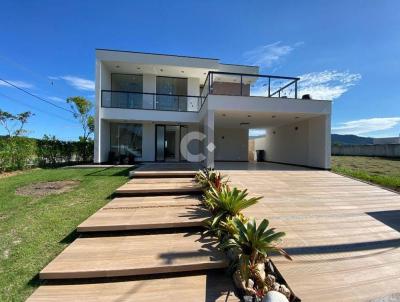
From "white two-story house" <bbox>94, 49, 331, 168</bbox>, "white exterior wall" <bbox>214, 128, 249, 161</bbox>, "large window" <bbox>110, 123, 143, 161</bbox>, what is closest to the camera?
"white two-story house" <bbox>94, 49, 331, 168</bbox>

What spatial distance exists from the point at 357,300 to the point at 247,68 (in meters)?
14.7

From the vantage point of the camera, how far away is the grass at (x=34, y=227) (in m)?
2.74

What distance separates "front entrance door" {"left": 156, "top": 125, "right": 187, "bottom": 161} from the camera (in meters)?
14.4

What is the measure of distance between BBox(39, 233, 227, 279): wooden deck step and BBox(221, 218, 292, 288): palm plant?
0.30 meters

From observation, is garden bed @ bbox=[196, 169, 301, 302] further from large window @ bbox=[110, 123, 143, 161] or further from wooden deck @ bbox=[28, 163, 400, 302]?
large window @ bbox=[110, 123, 143, 161]

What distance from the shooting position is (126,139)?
1416 cm

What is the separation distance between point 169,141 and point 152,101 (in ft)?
9.27

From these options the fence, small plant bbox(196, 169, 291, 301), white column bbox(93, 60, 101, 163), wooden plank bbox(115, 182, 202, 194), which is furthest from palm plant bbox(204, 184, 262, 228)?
the fence

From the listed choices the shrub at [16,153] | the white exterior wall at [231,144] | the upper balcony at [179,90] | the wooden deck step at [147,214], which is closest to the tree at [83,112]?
the upper balcony at [179,90]

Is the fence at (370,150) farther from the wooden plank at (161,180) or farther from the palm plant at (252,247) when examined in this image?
the palm plant at (252,247)

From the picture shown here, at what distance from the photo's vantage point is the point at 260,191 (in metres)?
6.55

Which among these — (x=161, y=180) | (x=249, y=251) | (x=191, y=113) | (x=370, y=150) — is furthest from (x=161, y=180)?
(x=370, y=150)

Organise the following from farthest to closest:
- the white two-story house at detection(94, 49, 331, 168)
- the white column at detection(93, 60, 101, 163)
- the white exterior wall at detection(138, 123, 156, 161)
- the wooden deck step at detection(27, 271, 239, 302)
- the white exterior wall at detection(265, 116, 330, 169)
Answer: the white exterior wall at detection(138, 123, 156, 161) < the white column at detection(93, 60, 101, 163) < the white exterior wall at detection(265, 116, 330, 169) < the white two-story house at detection(94, 49, 331, 168) < the wooden deck step at detection(27, 271, 239, 302)

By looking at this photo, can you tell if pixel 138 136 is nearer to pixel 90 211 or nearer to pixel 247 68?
pixel 247 68
